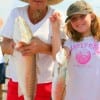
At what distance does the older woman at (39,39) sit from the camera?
3.51 m

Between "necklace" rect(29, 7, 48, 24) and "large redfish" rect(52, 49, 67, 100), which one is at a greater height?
"necklace" rect(29, 7, 48, 24)

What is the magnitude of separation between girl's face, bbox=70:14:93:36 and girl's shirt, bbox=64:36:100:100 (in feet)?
0.37

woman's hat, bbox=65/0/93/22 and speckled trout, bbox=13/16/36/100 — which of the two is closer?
speckled trout, bbox=13/16/36/100

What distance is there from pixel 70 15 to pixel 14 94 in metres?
0.95

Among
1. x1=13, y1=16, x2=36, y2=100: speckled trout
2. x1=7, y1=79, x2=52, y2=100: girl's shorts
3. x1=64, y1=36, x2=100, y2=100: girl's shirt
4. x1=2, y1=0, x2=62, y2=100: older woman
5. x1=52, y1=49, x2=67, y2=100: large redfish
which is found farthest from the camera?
x1=7, y1=79, x2=52, y2=100: girl's shorts

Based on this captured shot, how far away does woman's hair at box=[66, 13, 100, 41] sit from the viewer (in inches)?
139

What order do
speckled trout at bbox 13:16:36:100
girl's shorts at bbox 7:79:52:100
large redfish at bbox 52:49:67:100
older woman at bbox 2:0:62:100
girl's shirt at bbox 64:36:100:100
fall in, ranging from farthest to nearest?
1. girl's shorts at bbox 7:79:52:100
2. older woman at bbox 2:0:62:100
3. girl's shirt at bbox 64:36:100:100
4. speckled trout at bbox 13:16:36:100
5. large redfish at bbox 52:49:67:100

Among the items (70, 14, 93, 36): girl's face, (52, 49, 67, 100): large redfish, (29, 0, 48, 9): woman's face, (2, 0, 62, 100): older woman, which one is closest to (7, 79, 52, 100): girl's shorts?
(2, 0, 62, 100): older woman

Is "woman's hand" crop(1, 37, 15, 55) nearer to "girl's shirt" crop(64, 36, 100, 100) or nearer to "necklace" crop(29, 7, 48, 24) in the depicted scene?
"necklace" crop(29, 7, 48, 24)

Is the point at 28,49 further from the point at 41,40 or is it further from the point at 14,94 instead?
the point at 14,94

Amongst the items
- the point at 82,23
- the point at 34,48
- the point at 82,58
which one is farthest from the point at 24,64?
the point at 82,23

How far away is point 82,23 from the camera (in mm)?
3451

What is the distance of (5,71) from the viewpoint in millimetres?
4062

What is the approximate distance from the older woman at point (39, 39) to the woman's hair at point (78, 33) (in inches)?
8.3
